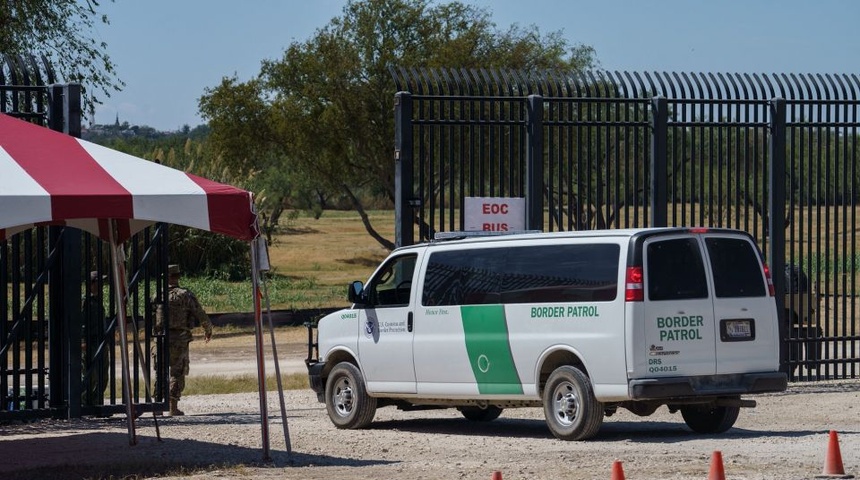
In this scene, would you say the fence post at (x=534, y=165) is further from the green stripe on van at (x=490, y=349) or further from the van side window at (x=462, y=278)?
the green stripe on van at (x=490, y=349)

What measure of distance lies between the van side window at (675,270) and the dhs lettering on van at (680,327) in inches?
7.6

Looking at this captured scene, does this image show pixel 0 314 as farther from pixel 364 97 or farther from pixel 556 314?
pixel 364 97

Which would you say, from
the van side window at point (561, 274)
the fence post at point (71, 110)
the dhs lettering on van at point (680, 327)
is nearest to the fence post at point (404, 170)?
the van side window at point (561, 274)

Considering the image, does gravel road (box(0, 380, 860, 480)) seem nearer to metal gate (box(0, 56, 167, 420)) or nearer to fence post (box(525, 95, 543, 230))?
metal gate (box(0, 56, 167, 420))

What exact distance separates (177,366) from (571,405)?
533 cm

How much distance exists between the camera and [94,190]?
36.2ft

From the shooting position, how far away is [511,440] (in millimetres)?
14000

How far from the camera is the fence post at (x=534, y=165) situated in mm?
18016

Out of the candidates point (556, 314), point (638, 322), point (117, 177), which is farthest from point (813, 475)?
point (117, 177)

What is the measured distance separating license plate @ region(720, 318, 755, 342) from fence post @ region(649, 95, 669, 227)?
4957mm

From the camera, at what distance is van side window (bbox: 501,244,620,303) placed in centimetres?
1336

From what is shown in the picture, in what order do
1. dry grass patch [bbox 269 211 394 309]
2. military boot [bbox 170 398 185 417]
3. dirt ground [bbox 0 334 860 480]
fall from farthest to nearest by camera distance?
dry grass patch [bbox 269 211 394 309], military boot [bbox 170 398 185 417], dirt ground [bbox 0 334 860 480]

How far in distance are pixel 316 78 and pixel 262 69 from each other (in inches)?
98.4

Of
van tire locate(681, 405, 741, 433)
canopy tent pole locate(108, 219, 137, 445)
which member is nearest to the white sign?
van tire locate(681, 405, 741, 433)
